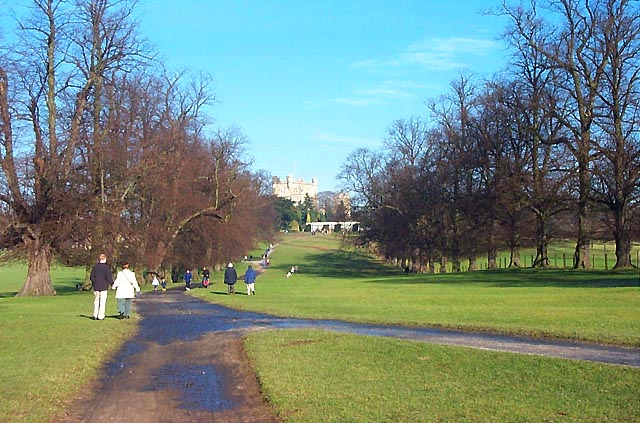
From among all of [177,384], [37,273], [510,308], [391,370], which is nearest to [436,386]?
[391,370]

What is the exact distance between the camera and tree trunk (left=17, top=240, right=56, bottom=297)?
125 ft

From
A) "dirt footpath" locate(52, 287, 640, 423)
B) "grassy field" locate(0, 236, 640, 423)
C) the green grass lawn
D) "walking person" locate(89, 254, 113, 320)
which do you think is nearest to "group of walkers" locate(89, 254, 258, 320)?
"walking person" locate(89, 254, 113, 320)

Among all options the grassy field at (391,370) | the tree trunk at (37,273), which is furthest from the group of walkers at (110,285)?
the tree trunk at (37,273)

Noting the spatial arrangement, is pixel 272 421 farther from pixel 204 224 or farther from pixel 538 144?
pixel 204 224

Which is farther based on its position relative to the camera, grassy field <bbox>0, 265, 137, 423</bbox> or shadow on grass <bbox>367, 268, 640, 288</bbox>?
shadow on grass <bbox>367, 268, 640, 288</bbox>

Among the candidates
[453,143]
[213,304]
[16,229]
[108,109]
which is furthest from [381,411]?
[453,143]

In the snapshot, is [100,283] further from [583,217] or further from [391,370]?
[583,217]

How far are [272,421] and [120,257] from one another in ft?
133

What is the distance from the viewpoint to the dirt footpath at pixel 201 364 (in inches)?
387

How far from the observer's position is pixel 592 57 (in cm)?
4681

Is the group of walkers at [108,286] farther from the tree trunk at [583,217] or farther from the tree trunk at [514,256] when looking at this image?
the tree trunk at [514,256]

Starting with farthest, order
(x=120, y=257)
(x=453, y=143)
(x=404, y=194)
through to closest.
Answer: (x=404, y=194)
(x=453, y=143)
(x=120, y=257)

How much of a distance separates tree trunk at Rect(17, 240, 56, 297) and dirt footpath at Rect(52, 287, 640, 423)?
57.8 feet

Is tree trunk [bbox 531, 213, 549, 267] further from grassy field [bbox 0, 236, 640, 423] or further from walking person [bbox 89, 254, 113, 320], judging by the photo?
walking person [bbox 89, 254, 113, 320]
